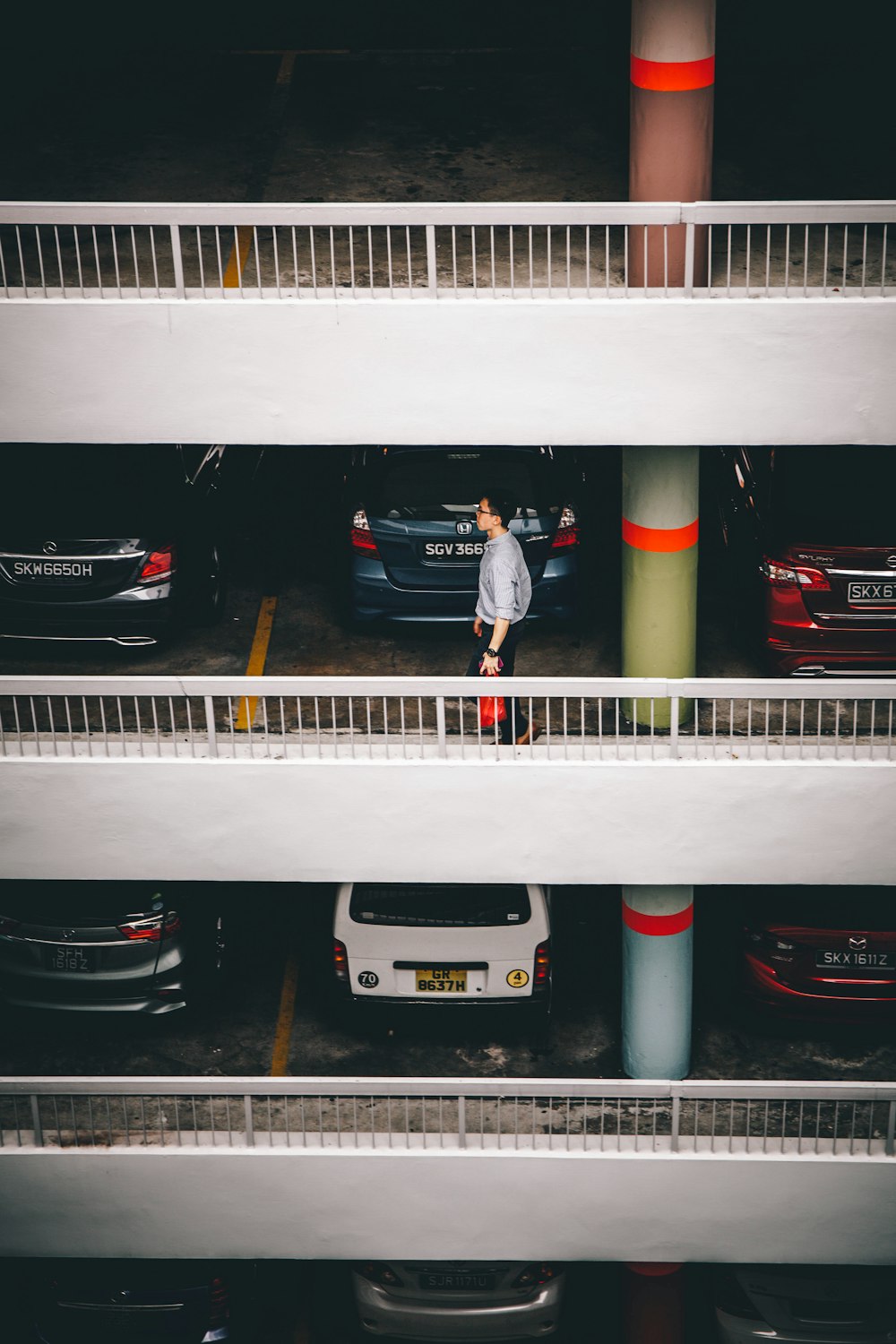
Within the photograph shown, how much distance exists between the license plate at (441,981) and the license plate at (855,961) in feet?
7.88

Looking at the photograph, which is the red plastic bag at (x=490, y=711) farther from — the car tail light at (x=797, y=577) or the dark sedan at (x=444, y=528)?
the car tail light at (x=797, y=577)

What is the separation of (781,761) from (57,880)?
498 cm

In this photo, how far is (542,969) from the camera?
11.8m

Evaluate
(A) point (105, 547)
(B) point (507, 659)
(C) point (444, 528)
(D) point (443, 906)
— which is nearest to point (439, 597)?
(C) point (444, 528)

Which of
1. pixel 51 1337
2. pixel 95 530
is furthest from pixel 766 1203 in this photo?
pixel 95 530

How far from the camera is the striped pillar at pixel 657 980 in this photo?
11617mm

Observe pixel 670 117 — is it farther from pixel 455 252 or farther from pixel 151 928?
pixel 151 928

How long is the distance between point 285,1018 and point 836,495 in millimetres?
5379

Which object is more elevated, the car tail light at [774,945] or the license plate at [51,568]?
the license plate at [51,568]

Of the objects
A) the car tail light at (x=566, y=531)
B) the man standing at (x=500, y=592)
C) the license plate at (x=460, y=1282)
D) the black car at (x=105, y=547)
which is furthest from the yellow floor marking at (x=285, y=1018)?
the car tail light at (x=566, y=531)

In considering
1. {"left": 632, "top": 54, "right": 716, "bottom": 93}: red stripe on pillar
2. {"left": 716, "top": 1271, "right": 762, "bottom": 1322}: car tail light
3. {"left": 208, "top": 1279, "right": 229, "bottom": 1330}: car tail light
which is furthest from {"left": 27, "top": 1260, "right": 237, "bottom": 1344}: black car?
{"left": 632, "top": 54, "right": 716, "bottom": 93}: red stripe on pillar

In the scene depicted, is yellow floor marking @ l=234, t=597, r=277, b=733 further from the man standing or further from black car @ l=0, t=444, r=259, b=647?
the man standing

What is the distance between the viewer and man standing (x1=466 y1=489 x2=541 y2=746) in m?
9.93

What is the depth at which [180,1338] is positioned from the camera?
1224 centimetres
